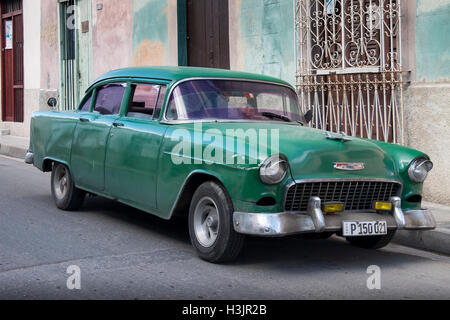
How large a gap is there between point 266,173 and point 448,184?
411 centimetres

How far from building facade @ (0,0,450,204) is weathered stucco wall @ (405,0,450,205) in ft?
0.04

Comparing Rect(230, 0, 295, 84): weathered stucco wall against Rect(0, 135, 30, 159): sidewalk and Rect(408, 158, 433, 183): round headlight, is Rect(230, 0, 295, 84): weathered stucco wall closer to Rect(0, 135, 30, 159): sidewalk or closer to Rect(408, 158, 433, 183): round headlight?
Rect(408, 158, 433, 183): round headlight

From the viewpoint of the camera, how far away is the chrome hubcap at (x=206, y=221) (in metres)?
5.85

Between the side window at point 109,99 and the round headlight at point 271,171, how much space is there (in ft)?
8.05

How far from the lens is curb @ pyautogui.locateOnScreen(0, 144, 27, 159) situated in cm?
1509

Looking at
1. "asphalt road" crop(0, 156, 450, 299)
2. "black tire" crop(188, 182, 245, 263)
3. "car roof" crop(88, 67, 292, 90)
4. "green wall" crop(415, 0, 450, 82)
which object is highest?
"green wall" crop(415, 0, 450, 82)

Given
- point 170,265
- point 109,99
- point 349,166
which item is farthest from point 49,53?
point 349,166

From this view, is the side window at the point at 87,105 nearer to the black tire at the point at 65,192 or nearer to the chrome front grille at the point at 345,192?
the black tire at the point at 65,192

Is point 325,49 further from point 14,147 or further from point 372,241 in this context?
point 14,147

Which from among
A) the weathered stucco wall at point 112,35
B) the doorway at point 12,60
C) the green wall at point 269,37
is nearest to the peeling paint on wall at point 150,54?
the weathered stucco wall at point 112,35

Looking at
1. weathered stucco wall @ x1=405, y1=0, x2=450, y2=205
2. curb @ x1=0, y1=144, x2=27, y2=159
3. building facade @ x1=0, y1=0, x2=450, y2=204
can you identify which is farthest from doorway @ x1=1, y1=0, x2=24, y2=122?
weathered stucco wall @ x1=405, y1=0, x2=450, y2=205

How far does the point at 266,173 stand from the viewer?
5.40 meters

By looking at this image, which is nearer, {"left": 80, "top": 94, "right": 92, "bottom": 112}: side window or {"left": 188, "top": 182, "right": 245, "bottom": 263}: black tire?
{"left": 188, "top": 182, "right": 245, "bottom": 263}: black tire
